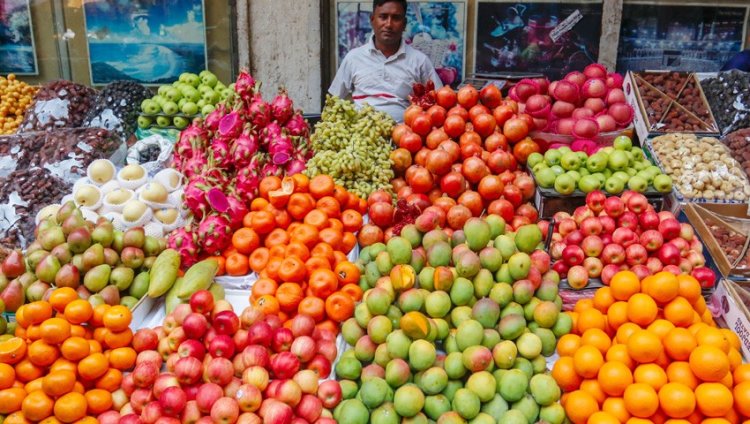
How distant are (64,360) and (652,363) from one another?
7.58ft

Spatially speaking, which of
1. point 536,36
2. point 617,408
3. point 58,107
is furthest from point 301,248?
point 536,36

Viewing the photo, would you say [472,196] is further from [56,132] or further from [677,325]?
[56,132]

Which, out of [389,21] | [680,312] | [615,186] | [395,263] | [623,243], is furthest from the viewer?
[389,21]

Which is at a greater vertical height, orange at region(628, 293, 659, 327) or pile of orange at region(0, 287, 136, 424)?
orange at region(628, 293, 659, 327)

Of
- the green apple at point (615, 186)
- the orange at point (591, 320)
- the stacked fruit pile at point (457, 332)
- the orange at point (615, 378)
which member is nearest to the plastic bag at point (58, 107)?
the stacked fruit pile at point (457, 332)

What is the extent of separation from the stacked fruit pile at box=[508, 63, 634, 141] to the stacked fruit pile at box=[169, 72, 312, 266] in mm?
1525

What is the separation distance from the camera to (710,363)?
217cm

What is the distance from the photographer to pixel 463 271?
2.62 meters

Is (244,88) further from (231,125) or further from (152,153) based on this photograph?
(152,153)

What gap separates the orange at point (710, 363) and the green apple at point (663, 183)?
1.45 metres

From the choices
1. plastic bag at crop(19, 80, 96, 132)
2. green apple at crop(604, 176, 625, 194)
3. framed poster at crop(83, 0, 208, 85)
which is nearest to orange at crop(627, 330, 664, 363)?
green apple at crop(604, 176, 625, 194)

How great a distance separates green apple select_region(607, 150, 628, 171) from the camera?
11.5 feet

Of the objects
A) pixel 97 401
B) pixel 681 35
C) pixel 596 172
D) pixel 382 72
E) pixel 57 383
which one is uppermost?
pixel 681 35

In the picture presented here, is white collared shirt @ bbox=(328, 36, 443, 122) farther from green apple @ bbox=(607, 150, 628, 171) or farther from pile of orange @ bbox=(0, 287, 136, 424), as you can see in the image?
pile of orange @ bbox=(0, 287, 136, 424)
